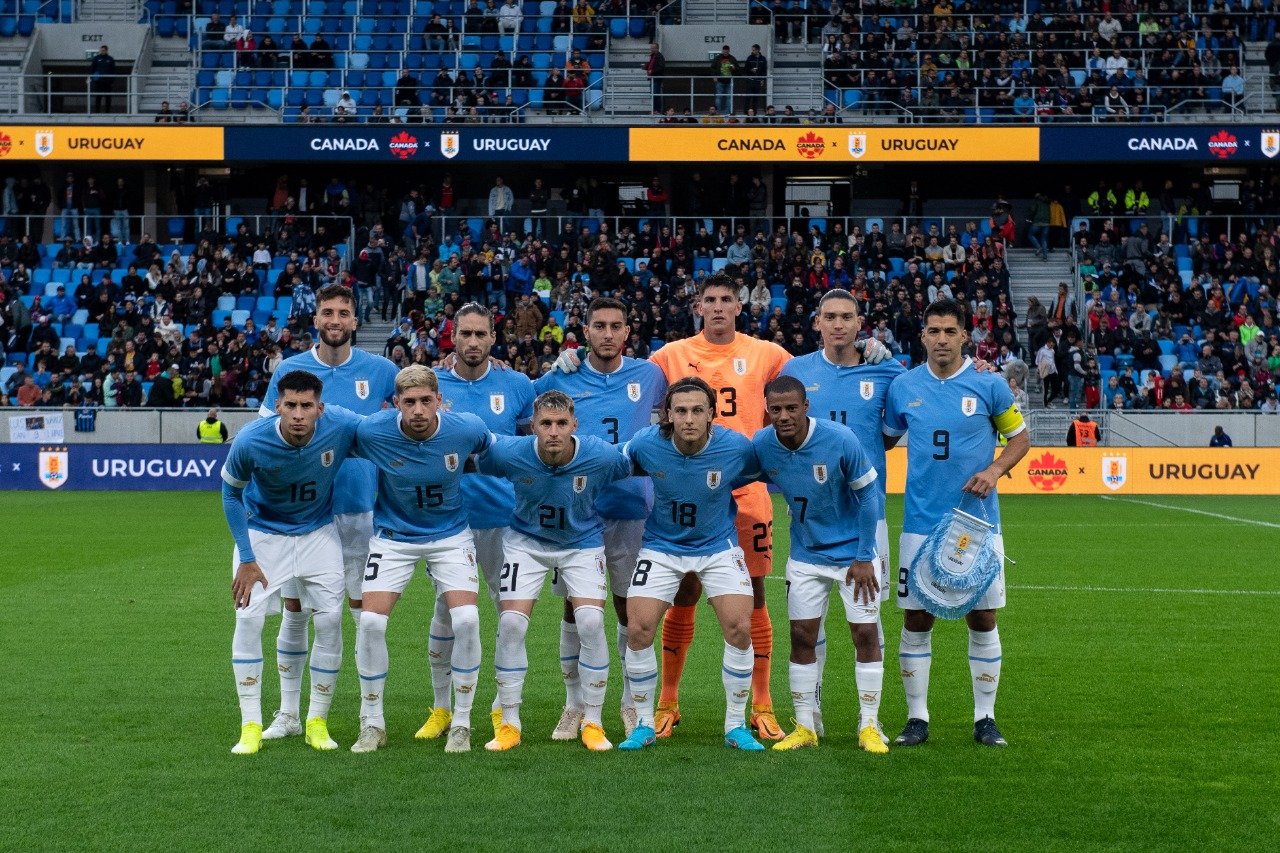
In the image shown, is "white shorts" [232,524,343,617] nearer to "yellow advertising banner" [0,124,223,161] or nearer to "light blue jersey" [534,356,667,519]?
"light blue jersey" [534,356,667,519]

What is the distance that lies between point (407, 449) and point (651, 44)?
3042 cm

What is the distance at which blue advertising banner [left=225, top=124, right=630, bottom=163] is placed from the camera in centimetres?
3347

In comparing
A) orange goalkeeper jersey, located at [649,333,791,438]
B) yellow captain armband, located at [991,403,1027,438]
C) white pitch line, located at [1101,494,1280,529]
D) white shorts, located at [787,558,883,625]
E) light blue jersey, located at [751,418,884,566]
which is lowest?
white pitch line, located at [1101,494,1280,529]

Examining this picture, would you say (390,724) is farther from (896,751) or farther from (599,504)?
(896,751)

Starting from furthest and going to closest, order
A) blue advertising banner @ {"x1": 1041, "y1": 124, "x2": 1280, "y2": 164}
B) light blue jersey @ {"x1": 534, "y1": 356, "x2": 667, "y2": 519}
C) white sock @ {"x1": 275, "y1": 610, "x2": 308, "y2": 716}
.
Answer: blue advertising banner @ {"x1": 1041, "y1": 124, "x2": 1280, "y2": 164} < light blue jersey @ {"x1": 534, "y1": 356, "x2": 667, "y2": 519} < white sock @ {"x1": 275, "y1": 610, "x2": 308, "y2": 716}

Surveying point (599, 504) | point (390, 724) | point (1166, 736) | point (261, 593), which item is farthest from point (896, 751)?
point (261, 593)

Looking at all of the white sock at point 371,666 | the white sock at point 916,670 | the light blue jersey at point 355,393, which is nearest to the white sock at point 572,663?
the white sock at point 371,666

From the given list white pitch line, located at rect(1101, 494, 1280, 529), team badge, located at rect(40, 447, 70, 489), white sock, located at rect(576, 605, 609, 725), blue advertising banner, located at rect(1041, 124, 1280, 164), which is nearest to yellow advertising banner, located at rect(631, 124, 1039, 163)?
blue advertising banner, located at rect(1041, 124, 1280, 164)

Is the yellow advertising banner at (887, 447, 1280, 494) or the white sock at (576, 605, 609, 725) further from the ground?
the white sock at (576, 605, 609, 725)

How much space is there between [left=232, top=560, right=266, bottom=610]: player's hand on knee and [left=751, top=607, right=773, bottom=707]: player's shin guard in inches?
99.1

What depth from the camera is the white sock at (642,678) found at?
7.38 metres

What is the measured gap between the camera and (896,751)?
729 cm

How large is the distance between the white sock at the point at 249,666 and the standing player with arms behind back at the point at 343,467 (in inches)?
10.0

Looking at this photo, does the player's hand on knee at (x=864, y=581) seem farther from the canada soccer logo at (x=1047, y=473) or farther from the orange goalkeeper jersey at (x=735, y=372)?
the canada soccer logo at (x=1047, y=473)
